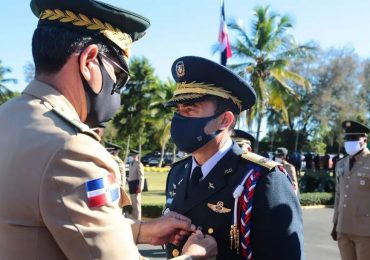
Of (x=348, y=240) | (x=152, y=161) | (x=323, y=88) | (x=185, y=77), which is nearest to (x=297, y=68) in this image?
(x=323, y=88)

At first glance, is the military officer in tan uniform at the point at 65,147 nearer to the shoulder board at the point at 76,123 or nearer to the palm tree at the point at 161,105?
the shoulder board at the point at 76,123

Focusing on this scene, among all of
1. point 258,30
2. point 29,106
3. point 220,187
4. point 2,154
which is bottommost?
point 220,187

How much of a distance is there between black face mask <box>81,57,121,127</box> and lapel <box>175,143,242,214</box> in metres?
0.93

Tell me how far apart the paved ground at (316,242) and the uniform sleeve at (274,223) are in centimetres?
591

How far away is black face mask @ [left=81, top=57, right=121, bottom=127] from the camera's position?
162 cm

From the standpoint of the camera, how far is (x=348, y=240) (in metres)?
5.68

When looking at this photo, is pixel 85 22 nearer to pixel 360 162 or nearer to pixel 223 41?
pixel 223 41

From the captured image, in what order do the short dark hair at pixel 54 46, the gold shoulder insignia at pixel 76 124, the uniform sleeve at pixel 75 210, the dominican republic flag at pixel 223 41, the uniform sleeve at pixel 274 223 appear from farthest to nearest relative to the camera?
the dominican republic flag at pixel 223 41, the uniform sleeve at pixel 274 223, the short dark hair at pixel 54 46, the gold shoulder insignia at pixel 76 124, the uniform sleeve at pixel 75 210

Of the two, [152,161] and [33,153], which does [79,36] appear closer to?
[33,153]

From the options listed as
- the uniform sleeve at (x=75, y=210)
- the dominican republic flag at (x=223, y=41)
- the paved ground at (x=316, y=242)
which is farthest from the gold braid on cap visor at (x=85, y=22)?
the paved ground at (x=316, y=242)

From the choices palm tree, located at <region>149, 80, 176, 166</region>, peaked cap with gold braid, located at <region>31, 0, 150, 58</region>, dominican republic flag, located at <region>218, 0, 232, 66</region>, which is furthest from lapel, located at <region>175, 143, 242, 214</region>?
palm tree, located at <region>149, 80, 176, 166</region>

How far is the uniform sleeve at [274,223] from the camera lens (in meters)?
2.22

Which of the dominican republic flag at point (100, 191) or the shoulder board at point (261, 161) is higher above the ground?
the shoulder board at point (261, 161)

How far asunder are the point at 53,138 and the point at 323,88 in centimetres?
3816
